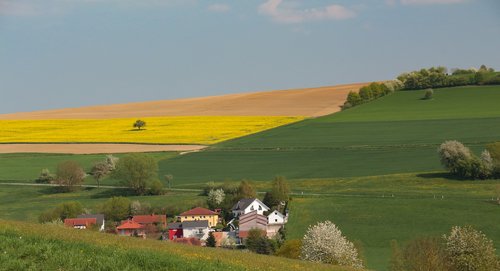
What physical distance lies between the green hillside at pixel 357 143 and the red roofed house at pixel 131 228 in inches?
676

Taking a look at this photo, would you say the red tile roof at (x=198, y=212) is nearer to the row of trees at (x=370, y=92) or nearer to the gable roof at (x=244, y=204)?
the gable roof at (x=244, y=204)

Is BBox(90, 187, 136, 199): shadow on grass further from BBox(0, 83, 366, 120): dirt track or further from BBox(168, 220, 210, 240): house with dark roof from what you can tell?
BBox(0, 83, 366, 120): dirt track

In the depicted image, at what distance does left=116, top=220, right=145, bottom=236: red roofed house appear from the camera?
53344 mm

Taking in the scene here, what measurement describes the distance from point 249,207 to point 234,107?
262 ft

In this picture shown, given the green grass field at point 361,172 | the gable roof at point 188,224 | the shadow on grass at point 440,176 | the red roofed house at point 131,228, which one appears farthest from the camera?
the shadow on grass at point 440,176

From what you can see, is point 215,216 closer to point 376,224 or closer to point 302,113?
point 376,224

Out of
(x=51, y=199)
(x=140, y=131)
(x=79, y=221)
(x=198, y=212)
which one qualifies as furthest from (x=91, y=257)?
(x=140, y=131)

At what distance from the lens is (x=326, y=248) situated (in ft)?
127

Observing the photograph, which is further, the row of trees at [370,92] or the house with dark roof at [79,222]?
the row of trees at [370,92]

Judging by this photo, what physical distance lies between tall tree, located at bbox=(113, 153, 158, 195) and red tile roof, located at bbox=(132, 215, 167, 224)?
12.1 metres

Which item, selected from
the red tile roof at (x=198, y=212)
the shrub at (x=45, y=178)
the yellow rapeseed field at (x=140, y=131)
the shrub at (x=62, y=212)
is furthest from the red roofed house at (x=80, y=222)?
Result: the yellow rapeseed field at (x=140, y=131)

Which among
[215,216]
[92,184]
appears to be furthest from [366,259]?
[92,184]

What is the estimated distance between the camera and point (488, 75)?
133250 mm

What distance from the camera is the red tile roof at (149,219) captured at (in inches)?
2210
